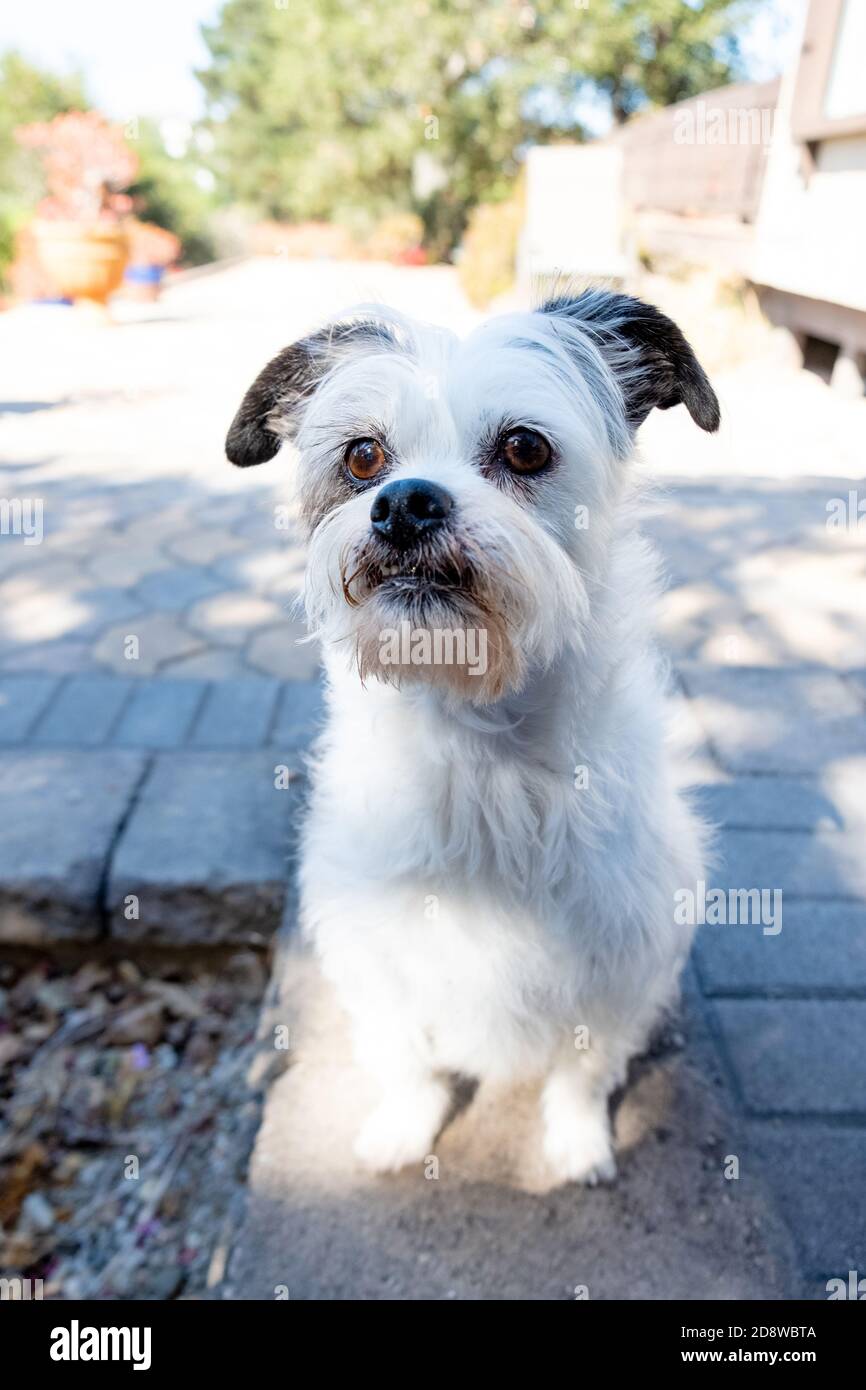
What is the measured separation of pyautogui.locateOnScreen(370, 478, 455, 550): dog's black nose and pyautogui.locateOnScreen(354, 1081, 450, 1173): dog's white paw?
1277mm

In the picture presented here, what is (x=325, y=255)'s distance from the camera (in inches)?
966

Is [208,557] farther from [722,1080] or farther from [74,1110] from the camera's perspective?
[722,1080]

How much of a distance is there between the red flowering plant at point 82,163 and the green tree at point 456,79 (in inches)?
331

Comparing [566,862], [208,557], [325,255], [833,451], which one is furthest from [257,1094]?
[325,255]

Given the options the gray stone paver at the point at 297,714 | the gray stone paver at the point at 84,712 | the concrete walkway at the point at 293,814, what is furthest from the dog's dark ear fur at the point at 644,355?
the gray stone paver at the point at 84,712

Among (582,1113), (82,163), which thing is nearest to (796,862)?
(582,1113)

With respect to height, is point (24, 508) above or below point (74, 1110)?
above

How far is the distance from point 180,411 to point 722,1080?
23.4 feet

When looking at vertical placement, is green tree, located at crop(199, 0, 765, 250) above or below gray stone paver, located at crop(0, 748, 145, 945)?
above

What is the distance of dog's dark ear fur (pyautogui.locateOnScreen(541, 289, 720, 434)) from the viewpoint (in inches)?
69.0

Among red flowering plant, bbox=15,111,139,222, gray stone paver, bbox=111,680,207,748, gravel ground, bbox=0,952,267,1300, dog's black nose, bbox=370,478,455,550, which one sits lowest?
gravel ground, bbox=0,952,267,1300

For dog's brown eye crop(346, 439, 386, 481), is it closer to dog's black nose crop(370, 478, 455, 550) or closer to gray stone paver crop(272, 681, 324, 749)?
dog's black nose crop(370, 478, 455, 550)

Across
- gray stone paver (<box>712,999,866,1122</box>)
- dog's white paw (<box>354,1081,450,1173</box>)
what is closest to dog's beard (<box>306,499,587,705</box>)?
dog's white paw (<box>354,1081,450,1173</box>)

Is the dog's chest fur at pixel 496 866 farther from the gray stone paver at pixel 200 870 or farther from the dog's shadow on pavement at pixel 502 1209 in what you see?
the gray stone paver at pixel 200 870
